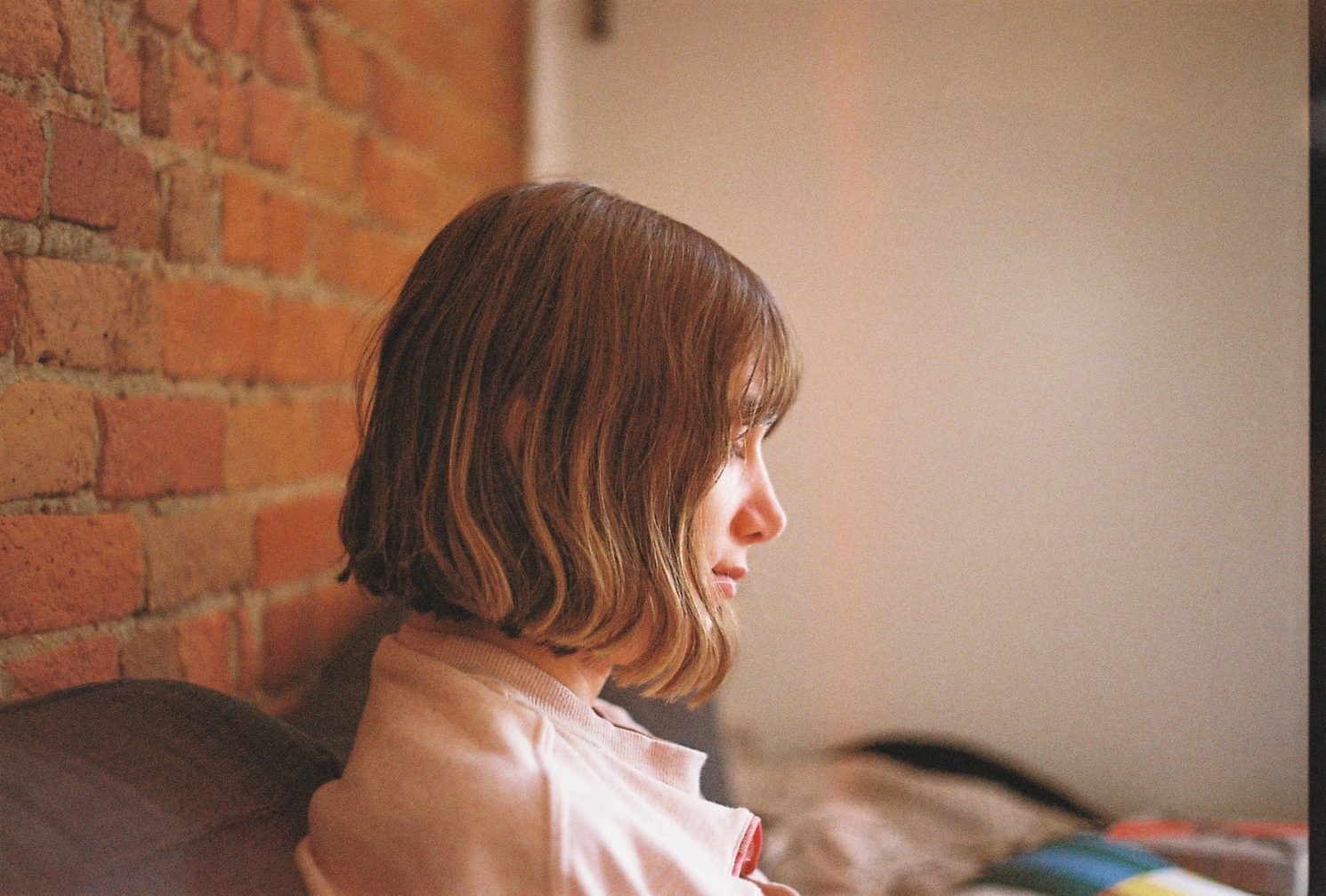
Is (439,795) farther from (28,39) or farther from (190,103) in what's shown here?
(190,103)

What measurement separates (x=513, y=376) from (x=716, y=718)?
2.05 feet

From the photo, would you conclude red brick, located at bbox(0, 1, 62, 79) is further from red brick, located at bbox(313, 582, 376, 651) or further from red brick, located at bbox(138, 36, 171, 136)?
red brick, located at bbox(313, 582, 376, 651)

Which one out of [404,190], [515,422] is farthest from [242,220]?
[515,422]

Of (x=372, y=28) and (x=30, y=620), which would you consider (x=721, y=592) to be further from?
(x=372, y=28)

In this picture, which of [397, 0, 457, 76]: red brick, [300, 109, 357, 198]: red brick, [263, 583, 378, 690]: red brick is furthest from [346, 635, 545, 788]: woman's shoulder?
[397, 0, 457, 76]: red brick

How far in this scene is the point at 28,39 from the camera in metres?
0.71

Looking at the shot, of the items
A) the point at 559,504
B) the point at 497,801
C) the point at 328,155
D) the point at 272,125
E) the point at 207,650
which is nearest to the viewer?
the point at 497,801

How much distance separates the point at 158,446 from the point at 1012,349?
134 centimetres

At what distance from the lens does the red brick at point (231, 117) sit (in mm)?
971

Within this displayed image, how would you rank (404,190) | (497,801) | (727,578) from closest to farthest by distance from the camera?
(497,801) → (727,578) → (404,190)

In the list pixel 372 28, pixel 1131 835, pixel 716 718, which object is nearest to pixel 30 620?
pixel 716 718

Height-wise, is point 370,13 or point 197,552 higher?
point 370,13

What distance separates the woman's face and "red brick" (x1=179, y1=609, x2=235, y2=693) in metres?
0.51

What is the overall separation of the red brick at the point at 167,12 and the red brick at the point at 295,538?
47cm
